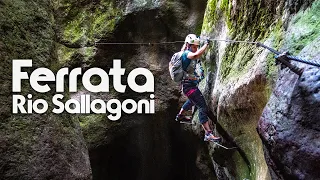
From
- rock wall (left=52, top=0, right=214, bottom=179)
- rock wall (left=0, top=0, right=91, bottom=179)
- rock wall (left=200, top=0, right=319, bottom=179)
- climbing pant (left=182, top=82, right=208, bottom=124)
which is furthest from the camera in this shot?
rock wall (left=52, top=0, right=214, bottom=179)

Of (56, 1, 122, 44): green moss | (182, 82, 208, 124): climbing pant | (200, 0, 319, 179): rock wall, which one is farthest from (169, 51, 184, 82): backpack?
(56, 1, 122, 44): green moss

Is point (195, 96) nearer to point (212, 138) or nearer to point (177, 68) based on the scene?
point (177, 68)

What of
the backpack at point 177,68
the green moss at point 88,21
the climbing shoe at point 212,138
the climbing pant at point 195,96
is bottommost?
the climbing shoe at point 212,138

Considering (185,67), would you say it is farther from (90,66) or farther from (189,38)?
(90,66)

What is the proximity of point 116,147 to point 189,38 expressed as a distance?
5302mm

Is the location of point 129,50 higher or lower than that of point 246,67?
higher

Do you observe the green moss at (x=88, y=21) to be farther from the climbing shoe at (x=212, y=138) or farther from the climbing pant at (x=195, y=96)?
the climbing shoe at (x=212, y=138)

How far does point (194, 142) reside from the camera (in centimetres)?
956

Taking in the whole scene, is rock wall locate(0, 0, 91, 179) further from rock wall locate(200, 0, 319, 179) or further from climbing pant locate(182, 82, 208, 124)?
rock wall locate(200, 0, 319, 179)

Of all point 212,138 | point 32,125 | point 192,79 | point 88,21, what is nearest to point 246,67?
point 192,79

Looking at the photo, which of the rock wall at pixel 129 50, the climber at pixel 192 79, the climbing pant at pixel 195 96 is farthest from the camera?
the rock wall at pixel 129 50

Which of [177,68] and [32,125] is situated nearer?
[32,125]

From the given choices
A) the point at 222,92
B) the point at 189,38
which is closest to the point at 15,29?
the point at 189,38

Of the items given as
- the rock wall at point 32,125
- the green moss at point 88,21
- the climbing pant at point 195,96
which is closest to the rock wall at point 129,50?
the green moss at point 88,21
